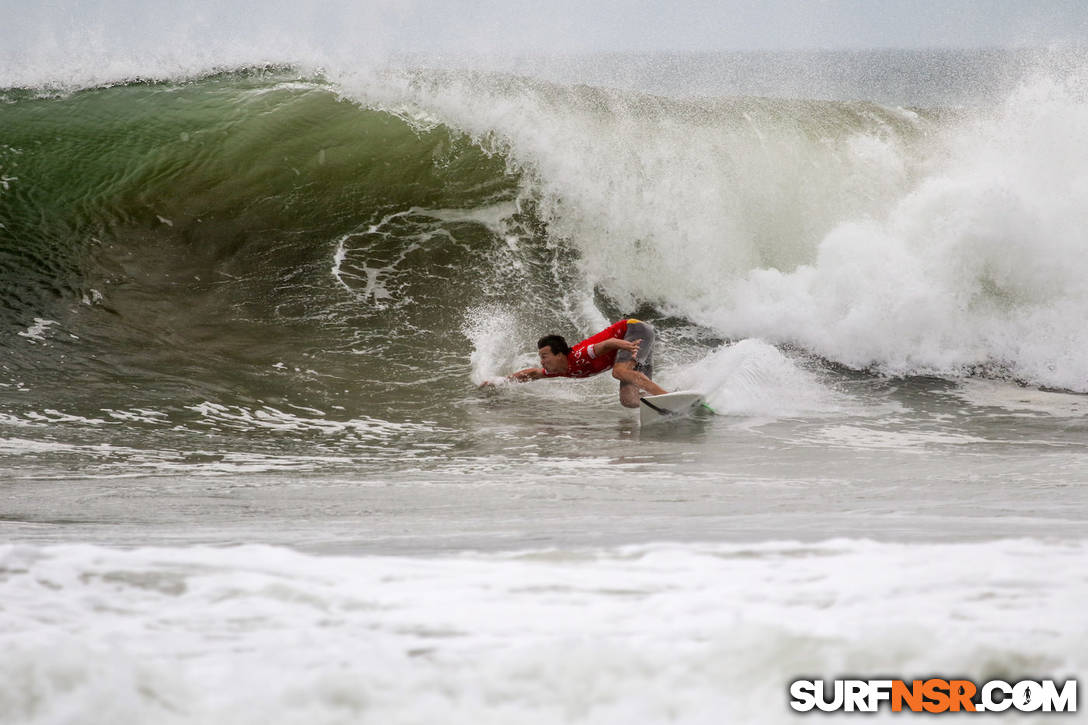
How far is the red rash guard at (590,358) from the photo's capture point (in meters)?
6.73

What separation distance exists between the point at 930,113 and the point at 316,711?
1299 cm

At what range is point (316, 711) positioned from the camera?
151cm

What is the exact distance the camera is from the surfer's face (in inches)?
262

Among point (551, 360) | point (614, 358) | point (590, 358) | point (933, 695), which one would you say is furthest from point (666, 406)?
point (933, 695)

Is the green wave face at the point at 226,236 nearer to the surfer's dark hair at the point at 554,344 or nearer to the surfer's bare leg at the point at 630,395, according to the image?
the surfer's dark hair at the point at 554,344

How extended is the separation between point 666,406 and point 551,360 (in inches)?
37.6

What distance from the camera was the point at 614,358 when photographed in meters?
6.73

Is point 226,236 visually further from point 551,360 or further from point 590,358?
point 590,358

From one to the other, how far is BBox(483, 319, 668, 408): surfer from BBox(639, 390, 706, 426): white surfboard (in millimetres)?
234

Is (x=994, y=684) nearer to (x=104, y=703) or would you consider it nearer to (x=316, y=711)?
(x=316, y=711)

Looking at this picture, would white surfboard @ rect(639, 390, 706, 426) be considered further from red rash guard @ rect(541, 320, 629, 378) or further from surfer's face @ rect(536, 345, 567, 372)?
surfer's face @ rect(536, 345, 567, 372)

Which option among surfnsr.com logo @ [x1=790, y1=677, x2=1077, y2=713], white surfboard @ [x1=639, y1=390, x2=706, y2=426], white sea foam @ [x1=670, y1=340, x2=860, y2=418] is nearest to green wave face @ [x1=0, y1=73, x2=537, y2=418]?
white surfboard @ [x1=639, y1=390, x2=706, y2=426]

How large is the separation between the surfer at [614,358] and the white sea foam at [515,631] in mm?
4318

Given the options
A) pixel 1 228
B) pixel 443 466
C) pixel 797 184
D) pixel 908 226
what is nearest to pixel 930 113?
pixel 797 184
